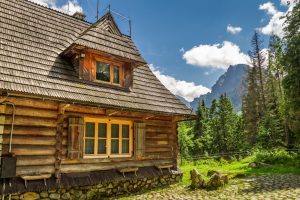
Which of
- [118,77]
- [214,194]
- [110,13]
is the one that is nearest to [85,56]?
[118,77]

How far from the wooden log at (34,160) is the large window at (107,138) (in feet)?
4.26

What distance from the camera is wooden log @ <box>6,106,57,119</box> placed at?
26.8 feet

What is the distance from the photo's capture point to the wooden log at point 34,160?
8.08 meters

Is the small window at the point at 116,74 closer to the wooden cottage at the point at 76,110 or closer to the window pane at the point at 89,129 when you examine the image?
the wooden cottage at the point at 76,110

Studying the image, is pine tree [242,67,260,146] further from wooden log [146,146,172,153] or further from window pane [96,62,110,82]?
window pane [96,62,110,82]

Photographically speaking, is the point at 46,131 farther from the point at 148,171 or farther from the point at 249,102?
the point at 249,102

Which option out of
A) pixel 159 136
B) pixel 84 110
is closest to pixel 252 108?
pixel 159 136

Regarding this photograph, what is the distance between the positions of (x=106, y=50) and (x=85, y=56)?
85 centimetres

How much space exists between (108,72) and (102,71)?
28cm

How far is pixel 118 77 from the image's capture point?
11.7m

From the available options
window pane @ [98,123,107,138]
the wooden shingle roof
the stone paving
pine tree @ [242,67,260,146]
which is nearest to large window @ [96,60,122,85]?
the wooden shingle roof

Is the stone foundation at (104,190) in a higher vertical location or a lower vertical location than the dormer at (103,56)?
lower

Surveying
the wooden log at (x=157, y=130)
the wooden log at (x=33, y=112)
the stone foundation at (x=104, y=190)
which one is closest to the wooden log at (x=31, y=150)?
the wooden log at (x=33, y=112)

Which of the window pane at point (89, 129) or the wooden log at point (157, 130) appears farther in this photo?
the wooden log at point (157, 130)
